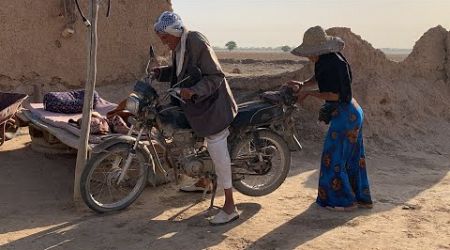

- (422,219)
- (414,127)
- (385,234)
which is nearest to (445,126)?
(414,127)

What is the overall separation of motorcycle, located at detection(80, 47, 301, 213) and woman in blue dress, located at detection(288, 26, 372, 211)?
38 centimetres

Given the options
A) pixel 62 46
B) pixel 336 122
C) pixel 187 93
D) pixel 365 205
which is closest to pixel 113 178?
pixel 187 93

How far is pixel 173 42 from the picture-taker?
4.05 meters

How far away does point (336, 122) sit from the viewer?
4492mm

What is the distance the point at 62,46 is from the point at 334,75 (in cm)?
519

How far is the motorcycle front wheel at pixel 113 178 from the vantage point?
4215mm

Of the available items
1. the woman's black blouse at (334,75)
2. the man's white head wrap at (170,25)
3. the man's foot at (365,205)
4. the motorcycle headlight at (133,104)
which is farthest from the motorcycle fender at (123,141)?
the man's foot at (365,205)

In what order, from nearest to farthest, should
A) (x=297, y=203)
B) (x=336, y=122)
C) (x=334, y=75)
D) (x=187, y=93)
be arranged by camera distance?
(x=187, y=93) → (x=334, y=75) → (x=336, y=122) → (x=297, y=203)

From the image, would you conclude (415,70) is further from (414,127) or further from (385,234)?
(385,234)

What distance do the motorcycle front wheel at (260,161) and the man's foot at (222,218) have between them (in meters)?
0.44

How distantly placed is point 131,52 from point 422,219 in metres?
5.77

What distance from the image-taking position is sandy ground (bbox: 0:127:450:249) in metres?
3.86

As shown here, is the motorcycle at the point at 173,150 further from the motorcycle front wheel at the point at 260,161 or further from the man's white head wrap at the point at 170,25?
the man's white head wrap at the point at 170,25

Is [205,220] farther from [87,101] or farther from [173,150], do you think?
[87,101]
